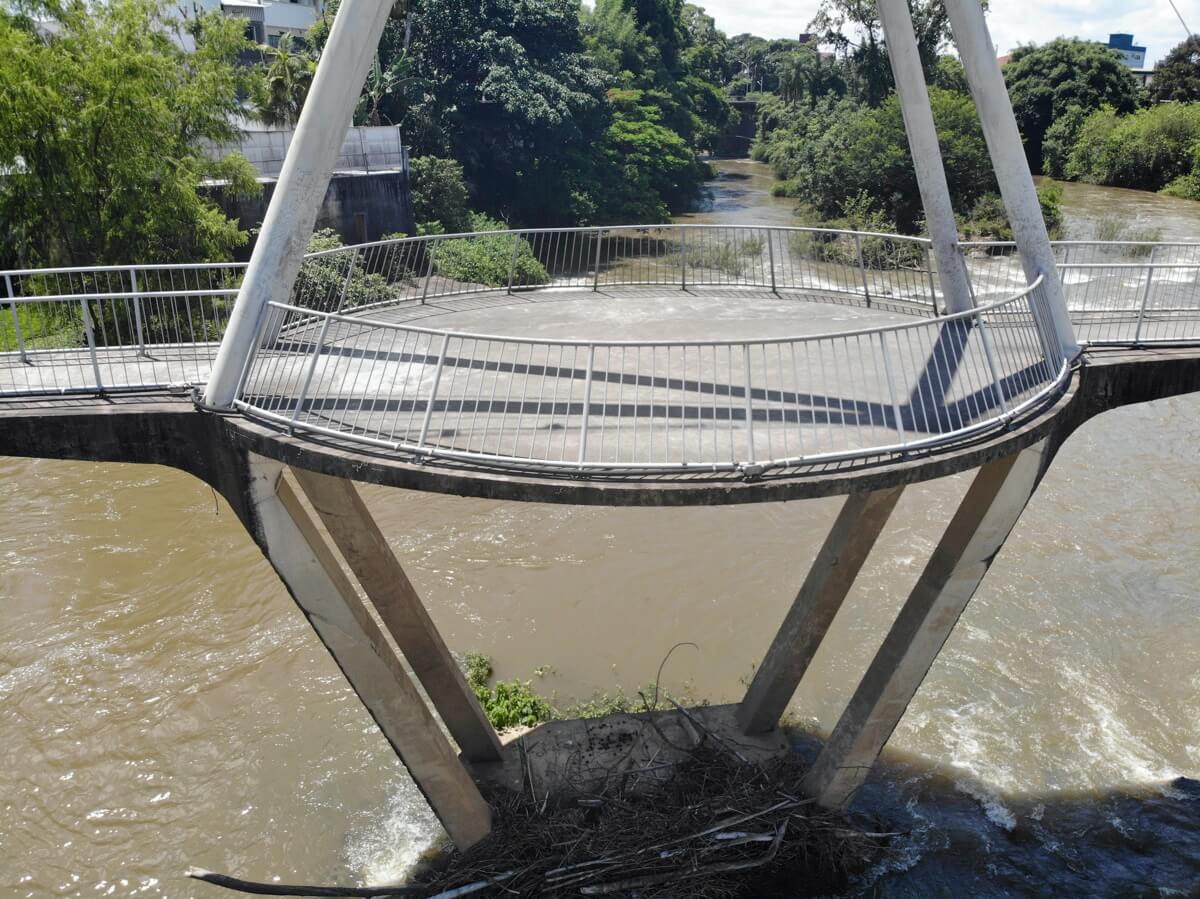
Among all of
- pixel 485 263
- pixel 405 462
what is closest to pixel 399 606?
pixel 405 462

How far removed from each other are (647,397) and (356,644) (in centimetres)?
395

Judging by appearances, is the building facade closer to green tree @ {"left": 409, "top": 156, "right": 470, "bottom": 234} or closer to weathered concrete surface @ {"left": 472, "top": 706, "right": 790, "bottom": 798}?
green tree @ {"left": 409, "top": 156, "right": 470, "bottom": 234}

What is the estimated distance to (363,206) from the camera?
123 ft

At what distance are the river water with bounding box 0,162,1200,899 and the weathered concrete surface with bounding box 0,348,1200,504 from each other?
253 inches

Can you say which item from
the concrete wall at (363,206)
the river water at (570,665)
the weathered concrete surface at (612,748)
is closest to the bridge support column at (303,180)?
the weathered concrete surface at (612,748)

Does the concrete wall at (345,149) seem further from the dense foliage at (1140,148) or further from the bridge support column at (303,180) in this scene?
the dense foliage at (1140,148)

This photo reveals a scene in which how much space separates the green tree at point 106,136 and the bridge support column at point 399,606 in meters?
17.6

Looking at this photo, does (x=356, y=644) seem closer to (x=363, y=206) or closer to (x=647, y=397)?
(x=647, y=397)

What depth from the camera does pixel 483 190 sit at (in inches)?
1933

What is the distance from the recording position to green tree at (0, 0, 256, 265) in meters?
24.1

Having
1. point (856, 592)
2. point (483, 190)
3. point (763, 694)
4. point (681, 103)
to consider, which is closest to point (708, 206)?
point (681, 103)

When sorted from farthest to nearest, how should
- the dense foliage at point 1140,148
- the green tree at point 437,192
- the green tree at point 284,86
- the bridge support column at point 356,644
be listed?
the dense foliage at point 1140,148, the green tree at point 437,192, the green tree at point 284,86, the bridge support column at point 356,644

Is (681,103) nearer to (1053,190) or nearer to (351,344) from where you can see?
(1053,190)

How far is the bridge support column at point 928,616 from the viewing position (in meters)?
10.3
